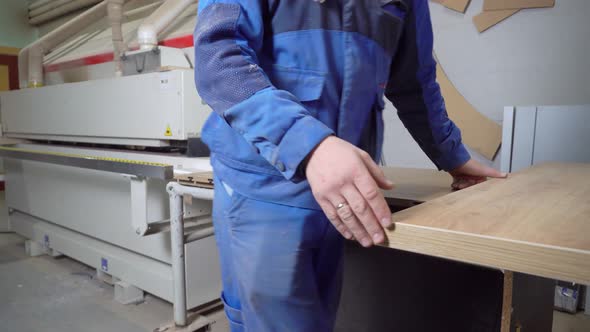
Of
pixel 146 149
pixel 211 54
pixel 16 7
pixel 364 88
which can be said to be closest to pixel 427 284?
pixel 364 88

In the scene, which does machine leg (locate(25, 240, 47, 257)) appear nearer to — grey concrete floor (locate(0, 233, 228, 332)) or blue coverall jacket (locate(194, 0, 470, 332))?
grey concrete floor (locate(0, 233, 228, 332))

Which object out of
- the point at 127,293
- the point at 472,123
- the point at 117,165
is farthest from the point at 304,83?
the point at 127,293

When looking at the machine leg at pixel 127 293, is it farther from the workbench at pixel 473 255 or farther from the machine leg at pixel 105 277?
the workbench at pixel 473 255

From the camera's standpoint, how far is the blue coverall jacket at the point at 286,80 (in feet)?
1.89

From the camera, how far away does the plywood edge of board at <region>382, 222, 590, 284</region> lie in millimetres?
438

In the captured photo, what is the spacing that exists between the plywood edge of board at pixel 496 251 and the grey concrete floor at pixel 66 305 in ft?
5.50

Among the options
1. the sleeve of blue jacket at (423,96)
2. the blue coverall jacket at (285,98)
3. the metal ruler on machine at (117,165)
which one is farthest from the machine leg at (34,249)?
the sleeve of blue jacket at (423,96)

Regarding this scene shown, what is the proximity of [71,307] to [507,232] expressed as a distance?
237cm

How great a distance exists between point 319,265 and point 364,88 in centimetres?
35

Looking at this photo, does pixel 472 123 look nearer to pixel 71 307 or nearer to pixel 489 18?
pixel 489 18

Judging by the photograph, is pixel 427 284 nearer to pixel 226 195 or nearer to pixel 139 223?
pixel 226 195

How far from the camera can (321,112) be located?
0.72 metres

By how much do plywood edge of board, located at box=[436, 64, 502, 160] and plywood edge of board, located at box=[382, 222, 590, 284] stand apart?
61.9 inches

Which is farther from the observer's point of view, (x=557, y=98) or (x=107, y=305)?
(x=107, y=305)
